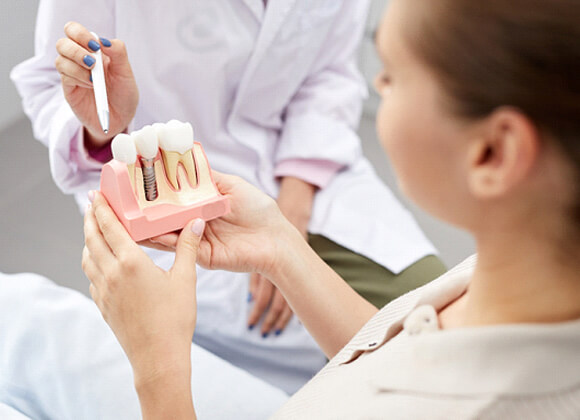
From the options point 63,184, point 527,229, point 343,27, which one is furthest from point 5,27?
point 527,229

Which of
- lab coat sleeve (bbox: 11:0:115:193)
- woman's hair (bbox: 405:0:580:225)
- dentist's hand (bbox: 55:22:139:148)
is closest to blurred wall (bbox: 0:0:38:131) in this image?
lab coat sleeve (bbox: 11:0:115:193)

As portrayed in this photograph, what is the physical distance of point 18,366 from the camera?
825mm

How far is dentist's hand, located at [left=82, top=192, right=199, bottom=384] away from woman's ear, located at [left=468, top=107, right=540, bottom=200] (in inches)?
12.0

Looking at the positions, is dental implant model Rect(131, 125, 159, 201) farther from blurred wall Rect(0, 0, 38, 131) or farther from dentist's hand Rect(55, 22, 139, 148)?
blurred wall Rect(0, 0, 38, 131)

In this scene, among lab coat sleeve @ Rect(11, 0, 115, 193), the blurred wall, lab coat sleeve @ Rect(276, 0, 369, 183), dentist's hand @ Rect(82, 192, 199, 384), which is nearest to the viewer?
dentist's hand @ Rect(82, 192, 199, 384)

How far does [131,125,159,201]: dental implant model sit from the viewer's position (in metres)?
0.67

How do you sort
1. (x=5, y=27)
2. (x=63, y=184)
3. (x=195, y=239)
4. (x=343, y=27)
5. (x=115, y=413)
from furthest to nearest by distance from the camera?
(x=5, y=27) → (x=343, y=27) → (x=63, y=184) → (x=115, y=413) → (x=195, y=239)

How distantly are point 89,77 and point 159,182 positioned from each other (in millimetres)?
177

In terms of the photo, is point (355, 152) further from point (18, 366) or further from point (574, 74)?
point (574, 74)

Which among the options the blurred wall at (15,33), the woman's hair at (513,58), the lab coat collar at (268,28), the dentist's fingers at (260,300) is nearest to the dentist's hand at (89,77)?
the lab coat collar at (268,28)

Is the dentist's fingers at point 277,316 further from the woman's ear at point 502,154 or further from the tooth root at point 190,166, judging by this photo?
the woman's ear at point 502,154

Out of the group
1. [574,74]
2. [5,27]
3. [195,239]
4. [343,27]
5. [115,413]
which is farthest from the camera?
[5,27]

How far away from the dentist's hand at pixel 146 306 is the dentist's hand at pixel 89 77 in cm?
25

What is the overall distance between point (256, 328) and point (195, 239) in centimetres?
35
